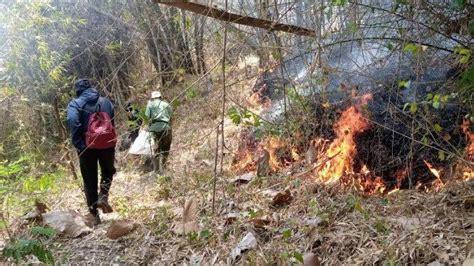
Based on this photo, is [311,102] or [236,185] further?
[311,102]

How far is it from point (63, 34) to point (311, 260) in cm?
852

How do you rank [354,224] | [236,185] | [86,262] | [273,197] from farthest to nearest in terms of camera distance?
[236,185] → [273,197] → [86,262] → [354,224]

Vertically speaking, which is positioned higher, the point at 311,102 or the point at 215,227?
the point at 311,102

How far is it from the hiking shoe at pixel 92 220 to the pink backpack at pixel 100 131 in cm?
83

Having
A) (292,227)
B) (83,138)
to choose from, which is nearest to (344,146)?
(292,227)

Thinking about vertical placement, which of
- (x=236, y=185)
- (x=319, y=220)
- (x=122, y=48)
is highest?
(x=122, y=48)

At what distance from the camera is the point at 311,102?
21.5 feet

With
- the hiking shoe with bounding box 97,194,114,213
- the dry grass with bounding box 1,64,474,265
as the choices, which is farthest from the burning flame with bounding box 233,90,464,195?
the hiking shoe with bounding box 97,194,114,213

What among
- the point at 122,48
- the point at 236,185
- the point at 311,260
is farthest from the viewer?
the point at 122,48

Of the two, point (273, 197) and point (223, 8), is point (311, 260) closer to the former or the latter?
point (273, 197)

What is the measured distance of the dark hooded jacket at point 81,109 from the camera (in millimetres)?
5016

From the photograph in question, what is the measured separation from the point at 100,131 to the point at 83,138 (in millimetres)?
250

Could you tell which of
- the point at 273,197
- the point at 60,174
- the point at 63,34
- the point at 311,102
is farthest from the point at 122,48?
the point at 273,197

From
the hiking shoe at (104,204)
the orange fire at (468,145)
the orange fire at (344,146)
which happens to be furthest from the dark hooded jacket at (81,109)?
the orange fire at (468,145)
